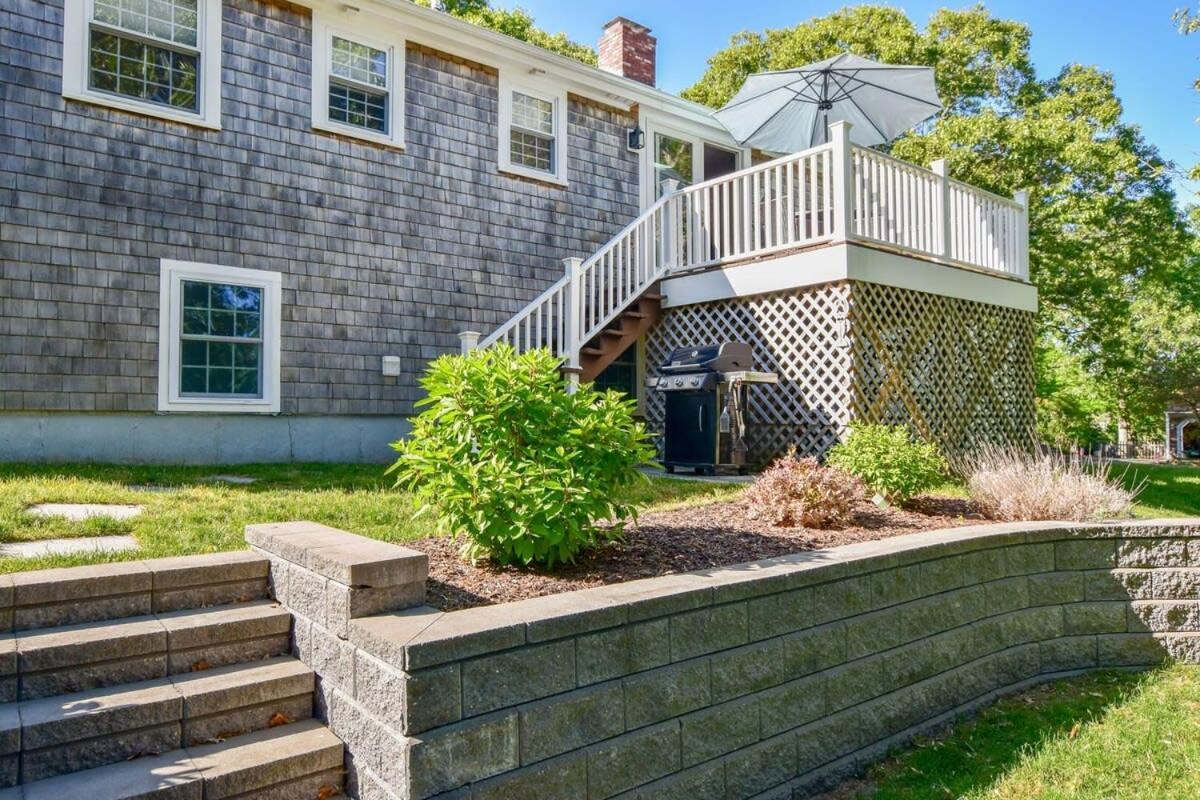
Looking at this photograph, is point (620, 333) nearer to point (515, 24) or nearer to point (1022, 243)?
point (1022, 243)

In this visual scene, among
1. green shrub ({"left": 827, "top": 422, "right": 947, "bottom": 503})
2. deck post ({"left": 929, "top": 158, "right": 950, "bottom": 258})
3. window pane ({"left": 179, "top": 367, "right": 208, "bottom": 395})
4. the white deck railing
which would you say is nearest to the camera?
green shrub ({"left": 827, "top": 422, "right": 947, "bottom": 503})

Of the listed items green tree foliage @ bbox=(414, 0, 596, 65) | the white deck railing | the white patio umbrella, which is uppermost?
green tree foliage @ bbox=(414, 0, 596, 65)

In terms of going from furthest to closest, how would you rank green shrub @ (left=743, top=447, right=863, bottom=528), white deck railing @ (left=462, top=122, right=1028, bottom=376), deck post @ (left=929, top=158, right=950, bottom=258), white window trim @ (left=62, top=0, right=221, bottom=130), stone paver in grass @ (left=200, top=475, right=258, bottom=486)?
deck post @ (left=929, top=158, right=950, bottom=258)
white deck railing @ (left=462, top=122, right=1028, bottom=376)
white window trim @ (left=62, top=0, right=221, bottom=130)
stone paver in grass @ (left=200, top=475, right=258, bottom=486)
green shrub @ (left=743, top=447, right=863, bottom=528)

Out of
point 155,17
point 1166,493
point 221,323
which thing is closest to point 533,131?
point 155,17

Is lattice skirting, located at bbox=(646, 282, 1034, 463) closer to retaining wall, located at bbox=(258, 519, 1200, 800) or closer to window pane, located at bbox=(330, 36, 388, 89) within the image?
retaining wall, located at bbox=(258, 519, 1200, 800)

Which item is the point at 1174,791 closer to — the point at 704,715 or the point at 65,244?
the point at 704,715

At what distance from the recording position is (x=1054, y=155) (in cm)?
1387

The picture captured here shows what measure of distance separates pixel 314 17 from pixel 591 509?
22.8 feet

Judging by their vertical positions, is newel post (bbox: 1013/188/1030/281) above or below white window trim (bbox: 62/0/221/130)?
below

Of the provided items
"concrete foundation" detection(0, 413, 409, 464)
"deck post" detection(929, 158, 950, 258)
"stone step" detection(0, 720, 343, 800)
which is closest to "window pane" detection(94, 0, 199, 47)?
"concrete foundation" detection(0, 413, 409, 464)

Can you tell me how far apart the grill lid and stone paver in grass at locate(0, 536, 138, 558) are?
192 inches

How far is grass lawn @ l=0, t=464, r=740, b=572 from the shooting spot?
148 inches

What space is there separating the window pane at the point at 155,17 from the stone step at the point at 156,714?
6.52 meters

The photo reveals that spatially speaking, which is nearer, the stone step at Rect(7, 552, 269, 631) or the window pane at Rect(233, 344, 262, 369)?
the stone step at Rect(7, 552, 269, 631)
